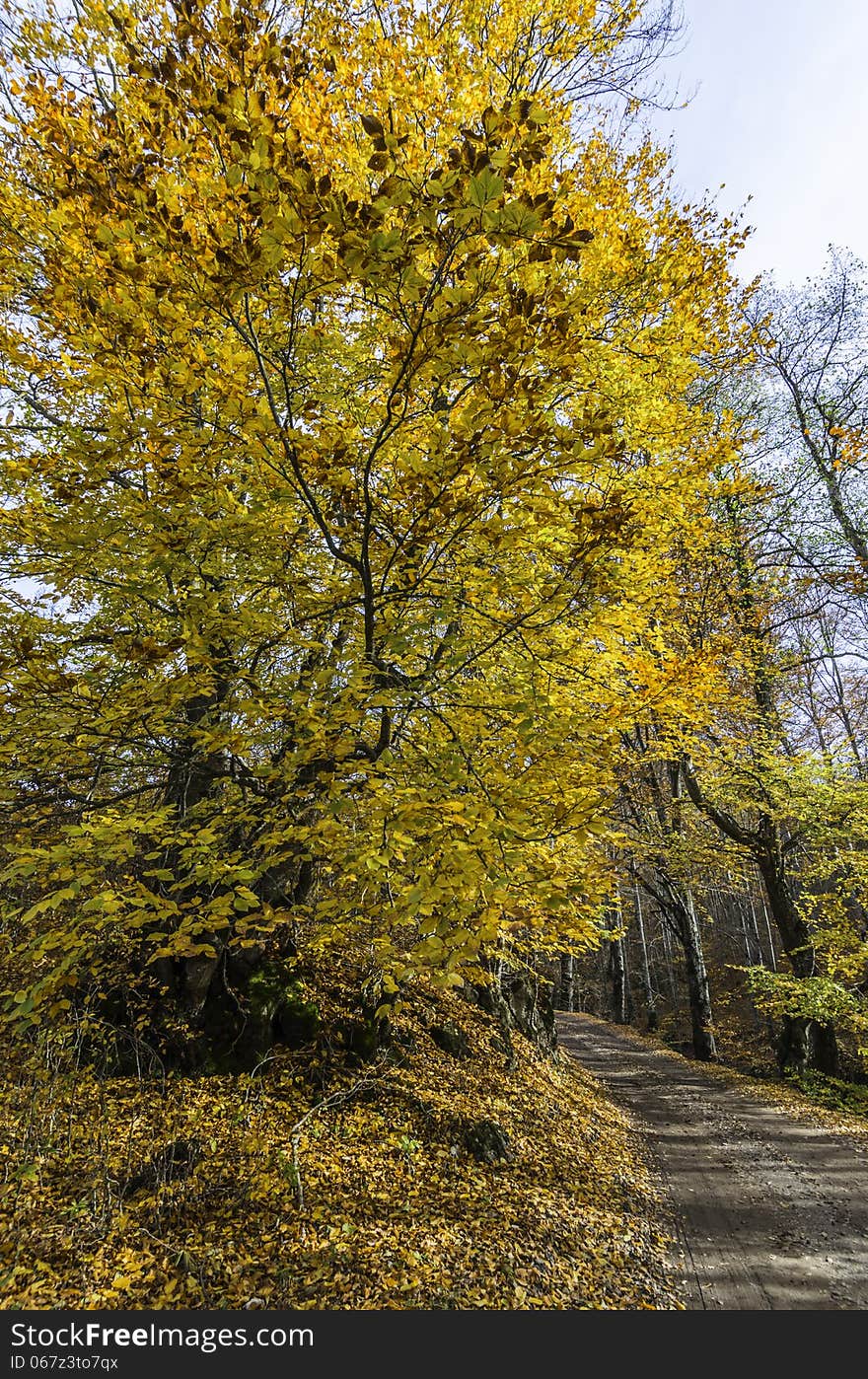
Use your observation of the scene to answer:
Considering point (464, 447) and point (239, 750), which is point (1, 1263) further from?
point (464, 447)

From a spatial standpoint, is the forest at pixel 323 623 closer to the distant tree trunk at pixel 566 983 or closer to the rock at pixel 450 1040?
the rock at pixel 450 1040

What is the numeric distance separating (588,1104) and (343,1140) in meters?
5.41

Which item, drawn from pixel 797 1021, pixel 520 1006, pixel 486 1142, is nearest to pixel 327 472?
pixel 486 1142

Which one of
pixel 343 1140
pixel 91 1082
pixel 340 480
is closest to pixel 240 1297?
pixel 343 1140

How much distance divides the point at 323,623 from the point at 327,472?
131 cm

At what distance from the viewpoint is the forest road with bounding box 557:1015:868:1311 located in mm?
4867

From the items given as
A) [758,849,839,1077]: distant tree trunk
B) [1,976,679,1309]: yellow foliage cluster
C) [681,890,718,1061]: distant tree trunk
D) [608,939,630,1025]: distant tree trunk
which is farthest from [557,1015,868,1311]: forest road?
[608,939,630,1025]: distant tree trunk

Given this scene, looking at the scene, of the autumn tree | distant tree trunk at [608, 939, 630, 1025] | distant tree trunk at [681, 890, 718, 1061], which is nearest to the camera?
the autumn tree

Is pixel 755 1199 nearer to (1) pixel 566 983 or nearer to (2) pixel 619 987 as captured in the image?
(2) pixel 619 987

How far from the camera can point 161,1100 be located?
560cm

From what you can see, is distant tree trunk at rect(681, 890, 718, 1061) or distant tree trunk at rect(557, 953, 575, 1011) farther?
distant tree trunk at rect(557, 953, 575, 1011)

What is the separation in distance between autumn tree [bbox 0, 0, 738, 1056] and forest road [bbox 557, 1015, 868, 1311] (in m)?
3.76

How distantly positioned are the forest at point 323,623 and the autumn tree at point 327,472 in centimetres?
4

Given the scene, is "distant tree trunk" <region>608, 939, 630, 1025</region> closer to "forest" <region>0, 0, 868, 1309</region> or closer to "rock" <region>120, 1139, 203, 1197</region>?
"forest" <region>0, 0, 868, 1309</region>
